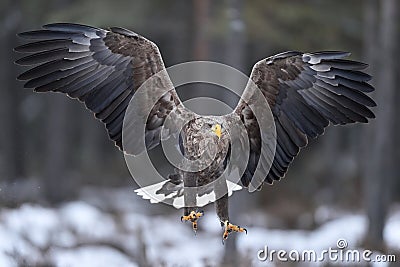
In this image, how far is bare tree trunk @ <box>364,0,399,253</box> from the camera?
1213 centimetres

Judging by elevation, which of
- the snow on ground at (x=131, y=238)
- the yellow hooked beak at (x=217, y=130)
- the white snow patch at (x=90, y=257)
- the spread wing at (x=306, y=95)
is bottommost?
the white snow patch at (x=90, y=257)

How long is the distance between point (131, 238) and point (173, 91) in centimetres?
592

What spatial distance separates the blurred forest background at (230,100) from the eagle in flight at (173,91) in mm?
3378

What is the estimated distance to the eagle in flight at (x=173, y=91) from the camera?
24.1ft

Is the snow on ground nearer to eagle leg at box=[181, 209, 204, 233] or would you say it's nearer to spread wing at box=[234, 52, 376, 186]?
eagle leg at box=[181, 209, 204, 233]

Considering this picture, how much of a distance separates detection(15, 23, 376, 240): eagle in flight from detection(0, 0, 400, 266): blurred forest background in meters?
3.38

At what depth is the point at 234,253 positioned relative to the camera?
10.5 metres

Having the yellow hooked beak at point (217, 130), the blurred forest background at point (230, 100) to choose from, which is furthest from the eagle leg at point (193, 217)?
the blurred forest background at point (230, 100)

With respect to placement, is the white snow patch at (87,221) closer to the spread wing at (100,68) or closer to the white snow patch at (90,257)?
the white snow patch at (90,257)

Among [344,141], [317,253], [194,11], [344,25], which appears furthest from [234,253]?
[344,141]

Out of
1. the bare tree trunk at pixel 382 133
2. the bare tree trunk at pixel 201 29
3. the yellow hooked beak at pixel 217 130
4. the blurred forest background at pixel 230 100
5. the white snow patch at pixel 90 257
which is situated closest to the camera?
the yellow hooked beak at pixel 217 130

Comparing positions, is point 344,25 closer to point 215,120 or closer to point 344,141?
point 215,120

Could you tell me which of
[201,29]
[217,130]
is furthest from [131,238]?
[217,130]

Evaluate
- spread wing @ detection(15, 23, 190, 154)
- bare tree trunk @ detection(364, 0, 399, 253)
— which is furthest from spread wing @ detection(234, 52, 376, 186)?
bare tree trunk @ detection(364, 0, 399, 253)
